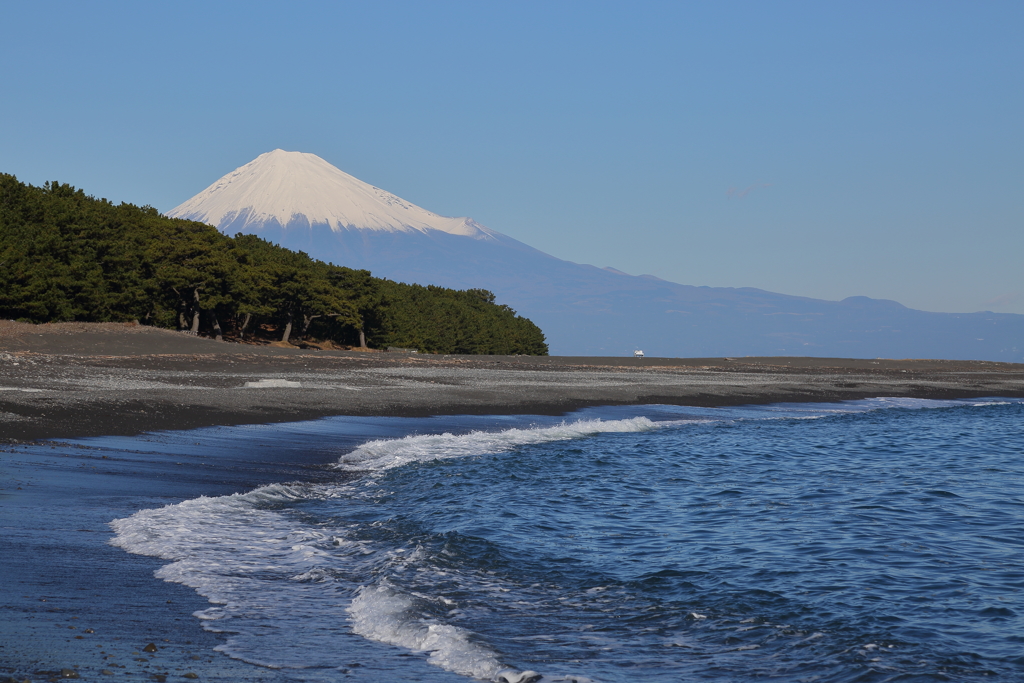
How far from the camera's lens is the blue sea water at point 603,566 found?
279 inches

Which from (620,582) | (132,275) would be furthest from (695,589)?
(132,275)

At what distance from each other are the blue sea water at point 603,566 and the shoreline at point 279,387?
13.2 ft

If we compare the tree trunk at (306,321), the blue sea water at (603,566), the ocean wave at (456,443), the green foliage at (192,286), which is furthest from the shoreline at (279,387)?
the tree trunk at (306,321)

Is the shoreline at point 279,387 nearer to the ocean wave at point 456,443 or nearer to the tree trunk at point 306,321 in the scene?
the ocean wave at point 456,443

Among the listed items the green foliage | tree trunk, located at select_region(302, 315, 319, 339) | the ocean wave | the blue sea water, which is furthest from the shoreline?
tree trunk, located at select_region(302, 315, 319, 339)

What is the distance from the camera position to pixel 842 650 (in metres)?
7.44

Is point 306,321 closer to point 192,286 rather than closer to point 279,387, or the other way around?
point 192,286

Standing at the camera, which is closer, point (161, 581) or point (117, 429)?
point (161, 581)

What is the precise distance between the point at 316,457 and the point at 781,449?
1274cm

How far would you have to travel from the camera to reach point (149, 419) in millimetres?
21188

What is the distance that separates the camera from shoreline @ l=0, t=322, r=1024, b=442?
72.2ft

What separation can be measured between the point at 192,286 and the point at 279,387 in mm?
46491

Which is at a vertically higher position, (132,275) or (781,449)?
(132,275)

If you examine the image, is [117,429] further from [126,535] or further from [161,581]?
[161,581]
